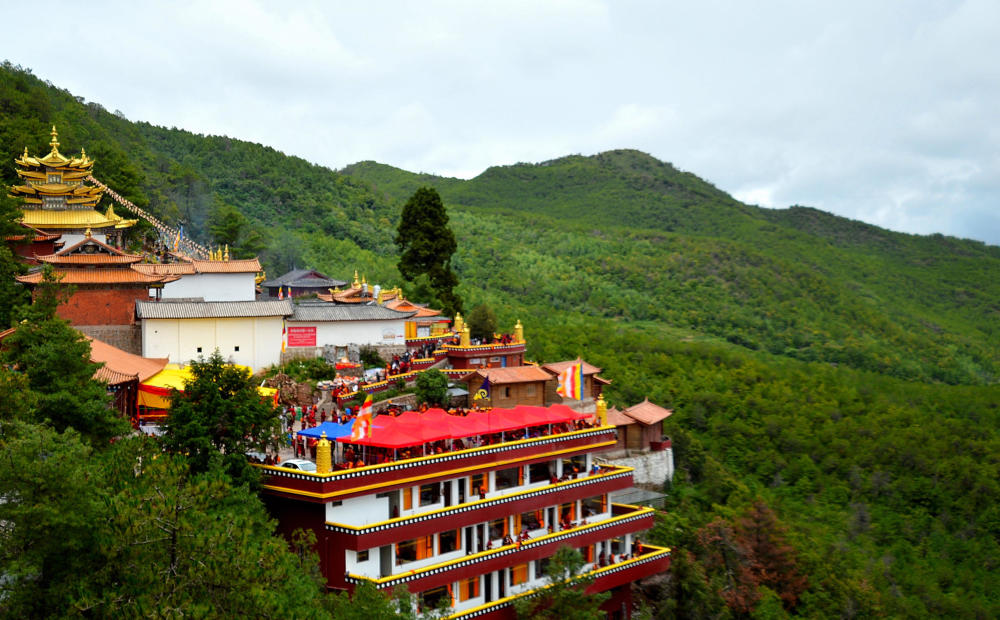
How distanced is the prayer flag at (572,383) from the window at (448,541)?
1034cm

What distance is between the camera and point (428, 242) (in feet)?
140

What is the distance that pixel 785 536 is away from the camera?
109 feet

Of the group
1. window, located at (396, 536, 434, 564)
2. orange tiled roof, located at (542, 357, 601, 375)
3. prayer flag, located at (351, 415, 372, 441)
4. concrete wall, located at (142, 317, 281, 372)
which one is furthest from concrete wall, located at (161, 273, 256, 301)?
window, located at (396, 536, 434, 564)

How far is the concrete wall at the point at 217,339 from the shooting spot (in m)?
31.5

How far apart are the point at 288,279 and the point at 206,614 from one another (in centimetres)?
3354

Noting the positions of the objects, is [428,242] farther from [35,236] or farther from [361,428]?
[361,428]

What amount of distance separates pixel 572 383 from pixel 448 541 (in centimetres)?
1090

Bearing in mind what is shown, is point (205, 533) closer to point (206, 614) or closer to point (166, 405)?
point (206, 614)

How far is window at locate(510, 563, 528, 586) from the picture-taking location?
88.3 ft

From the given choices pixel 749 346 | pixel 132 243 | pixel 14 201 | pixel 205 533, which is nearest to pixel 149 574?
pixel 205 533

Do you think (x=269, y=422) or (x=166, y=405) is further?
(x=166, y=405)

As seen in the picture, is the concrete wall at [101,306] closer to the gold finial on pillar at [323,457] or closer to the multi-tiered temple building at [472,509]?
the multi-tiered temple building at [472,509]

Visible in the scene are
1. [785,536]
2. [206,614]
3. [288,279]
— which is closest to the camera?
[206,614]

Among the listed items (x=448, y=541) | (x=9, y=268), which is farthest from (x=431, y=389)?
(x=9, y=268)
